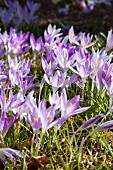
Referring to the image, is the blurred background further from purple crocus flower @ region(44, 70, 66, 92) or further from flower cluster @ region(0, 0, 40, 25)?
purple crocus flower @ region(44, 70, 66, 92)

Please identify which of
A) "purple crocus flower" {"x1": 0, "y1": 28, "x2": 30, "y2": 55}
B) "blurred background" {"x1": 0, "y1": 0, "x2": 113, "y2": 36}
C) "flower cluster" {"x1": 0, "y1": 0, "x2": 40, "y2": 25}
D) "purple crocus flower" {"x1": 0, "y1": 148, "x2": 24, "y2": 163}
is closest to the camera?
"purple crocus flower" {"x1": 0, "y1": 148, "x2": 24, "y2": 163}

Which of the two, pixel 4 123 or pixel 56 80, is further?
pixel 56 80

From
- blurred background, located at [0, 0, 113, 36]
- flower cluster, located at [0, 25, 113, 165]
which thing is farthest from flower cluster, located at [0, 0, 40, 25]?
flower cluster, located at [0, 25, 113, 165]

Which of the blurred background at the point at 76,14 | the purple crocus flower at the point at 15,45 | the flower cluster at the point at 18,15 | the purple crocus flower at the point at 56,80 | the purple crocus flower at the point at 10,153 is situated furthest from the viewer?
the blurred background at the point at 76,14

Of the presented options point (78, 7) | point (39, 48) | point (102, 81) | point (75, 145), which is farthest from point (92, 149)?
point (78, 7)

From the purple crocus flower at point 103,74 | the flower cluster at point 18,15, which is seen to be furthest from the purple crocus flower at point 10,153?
the flower cluster at point 18,15

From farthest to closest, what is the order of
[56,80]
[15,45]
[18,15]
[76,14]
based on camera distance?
[76,14]
[18,15]
[15,45]
[56,80]

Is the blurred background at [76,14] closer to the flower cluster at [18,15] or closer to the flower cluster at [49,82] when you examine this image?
the flower cluster at [18,15]

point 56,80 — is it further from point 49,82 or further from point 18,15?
point 18,15

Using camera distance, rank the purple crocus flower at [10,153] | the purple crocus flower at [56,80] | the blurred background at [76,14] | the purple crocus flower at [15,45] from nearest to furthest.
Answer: the purple crocus flower at [10,153]
the purple crocus flower at [56,80]
the purple crocus flower at [15,45]
the blurred background at [76,14]

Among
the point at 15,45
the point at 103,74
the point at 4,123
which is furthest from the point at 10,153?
the point at 15,45

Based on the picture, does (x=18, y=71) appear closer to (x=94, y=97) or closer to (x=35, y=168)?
(x=94, y=97)
